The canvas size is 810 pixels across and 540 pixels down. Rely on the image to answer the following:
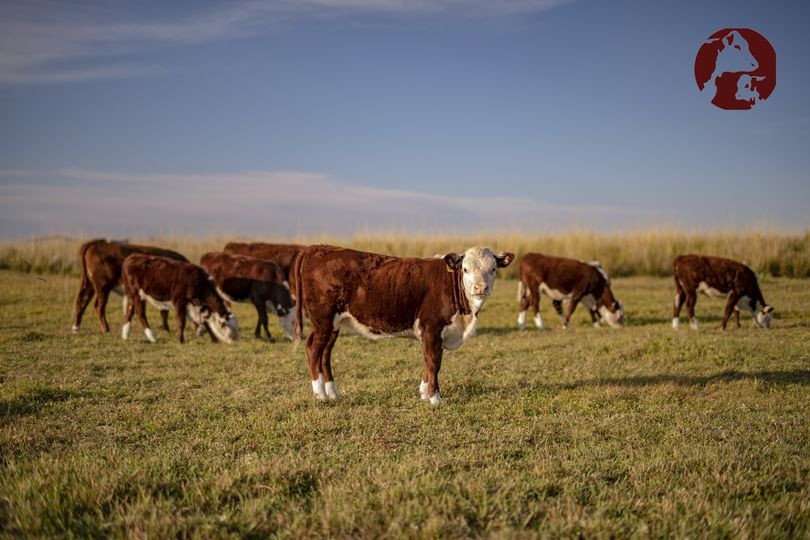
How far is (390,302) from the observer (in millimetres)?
7738

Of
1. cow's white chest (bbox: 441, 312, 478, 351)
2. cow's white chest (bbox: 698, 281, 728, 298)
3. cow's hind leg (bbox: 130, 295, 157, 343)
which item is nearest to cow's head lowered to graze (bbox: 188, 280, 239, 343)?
cow's hind leg (bbox: 130, 295, 157, 343)

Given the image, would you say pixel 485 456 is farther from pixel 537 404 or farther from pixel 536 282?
pixel 536 282

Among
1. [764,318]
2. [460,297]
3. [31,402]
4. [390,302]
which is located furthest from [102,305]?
[764,318]

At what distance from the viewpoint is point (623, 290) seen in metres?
23.6

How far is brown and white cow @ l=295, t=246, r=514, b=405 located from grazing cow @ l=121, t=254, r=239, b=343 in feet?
20.0

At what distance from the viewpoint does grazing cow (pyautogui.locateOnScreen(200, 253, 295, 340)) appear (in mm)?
14805

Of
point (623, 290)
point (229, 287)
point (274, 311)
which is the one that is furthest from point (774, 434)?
point (623, 290)

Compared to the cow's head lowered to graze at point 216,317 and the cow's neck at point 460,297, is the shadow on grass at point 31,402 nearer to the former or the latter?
the cow's neck at point 460,297

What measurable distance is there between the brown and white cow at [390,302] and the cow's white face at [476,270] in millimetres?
11

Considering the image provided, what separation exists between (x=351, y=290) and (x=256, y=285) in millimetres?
7778

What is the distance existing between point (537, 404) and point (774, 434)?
2421mm

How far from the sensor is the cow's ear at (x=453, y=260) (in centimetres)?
761

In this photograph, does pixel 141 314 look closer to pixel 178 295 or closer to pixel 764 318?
→ pixel 178 295

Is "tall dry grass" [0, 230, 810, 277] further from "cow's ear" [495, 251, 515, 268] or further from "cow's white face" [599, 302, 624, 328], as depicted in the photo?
"cow's ear" [495, 251, 515, 268]
